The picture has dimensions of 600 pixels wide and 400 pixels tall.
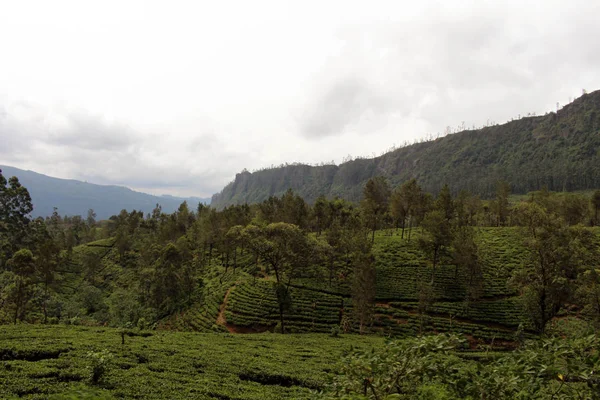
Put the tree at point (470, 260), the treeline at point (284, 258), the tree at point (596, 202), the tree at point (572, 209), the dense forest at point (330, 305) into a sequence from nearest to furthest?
the dense forest at point (330, 305) → the treeline at point (284, 258) → the tree at point (470, 260) → the tree at point (572, 209) → the tree at point (596, 202)

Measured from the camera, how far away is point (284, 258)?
36.1 metres

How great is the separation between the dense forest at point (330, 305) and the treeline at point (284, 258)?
260 millimetres

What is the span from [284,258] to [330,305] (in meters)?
13.7

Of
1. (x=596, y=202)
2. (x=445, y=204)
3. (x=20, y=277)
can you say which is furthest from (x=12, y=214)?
(x=596, y=202)

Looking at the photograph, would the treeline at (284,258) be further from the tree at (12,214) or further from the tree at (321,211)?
the tree at (321,211)

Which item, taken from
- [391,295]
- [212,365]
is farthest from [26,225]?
[391,295]

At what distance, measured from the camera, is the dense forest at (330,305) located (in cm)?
519

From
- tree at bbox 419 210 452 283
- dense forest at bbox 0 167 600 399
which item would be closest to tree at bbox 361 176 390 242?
dense forest at bbox 0 167 600 399

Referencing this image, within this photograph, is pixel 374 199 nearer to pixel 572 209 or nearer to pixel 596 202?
pixel 572 209

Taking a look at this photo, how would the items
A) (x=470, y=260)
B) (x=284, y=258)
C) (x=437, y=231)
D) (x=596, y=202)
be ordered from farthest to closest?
1. (x=596, y=202)
2. (x=437, y=231)
3. (x=470, y=260)
4. (x=284, y=258)

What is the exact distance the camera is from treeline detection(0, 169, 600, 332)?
26.3 m

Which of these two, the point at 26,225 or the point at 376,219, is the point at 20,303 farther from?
the point at 376,219

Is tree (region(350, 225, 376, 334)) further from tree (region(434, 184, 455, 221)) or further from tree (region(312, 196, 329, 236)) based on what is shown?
tree (region(312, 196, 329, 236))

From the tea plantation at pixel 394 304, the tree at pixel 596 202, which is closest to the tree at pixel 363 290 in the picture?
the tea plantation at pixel 394 304
